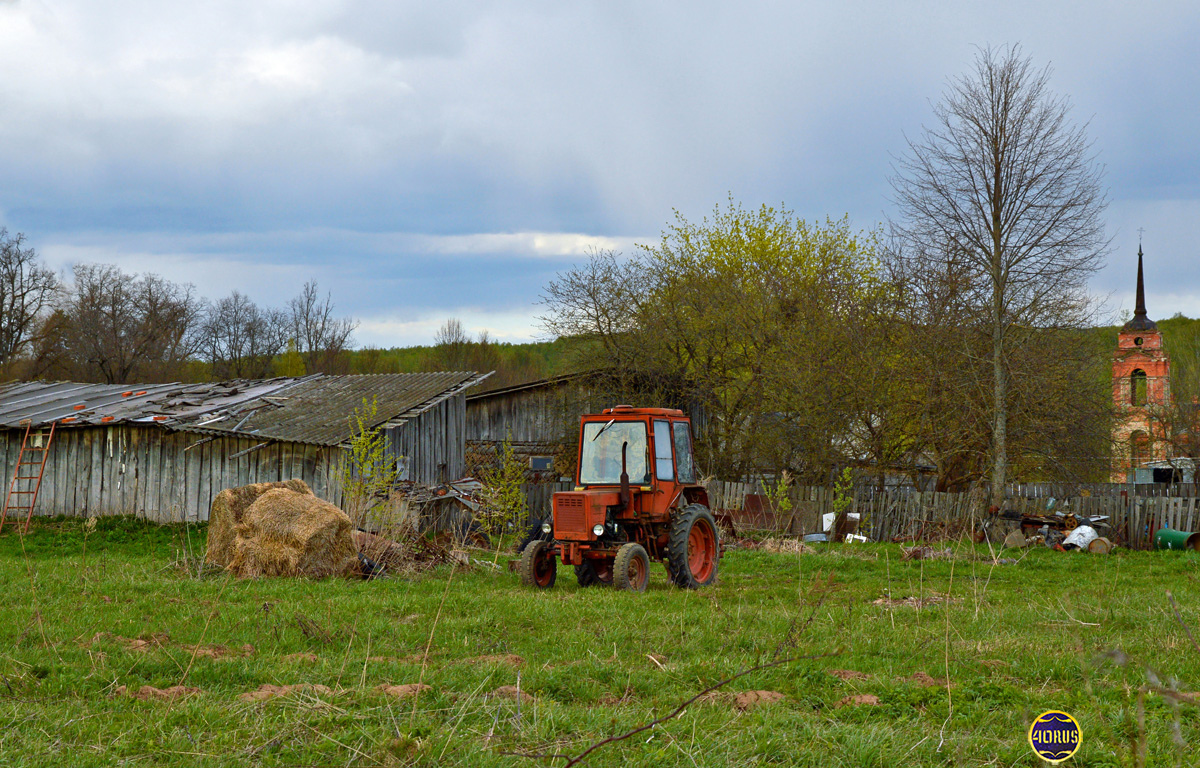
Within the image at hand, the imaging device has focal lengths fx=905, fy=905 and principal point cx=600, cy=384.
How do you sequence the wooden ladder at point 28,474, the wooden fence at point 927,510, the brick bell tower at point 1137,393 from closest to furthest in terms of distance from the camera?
the wooden fence at point 927,510
the wooden ladder at point 28,474
the brick bell tower at point 1137,393

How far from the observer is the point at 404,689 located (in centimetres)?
535

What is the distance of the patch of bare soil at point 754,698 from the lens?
5.34 metres

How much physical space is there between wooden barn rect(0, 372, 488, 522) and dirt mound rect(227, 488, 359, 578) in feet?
18.0

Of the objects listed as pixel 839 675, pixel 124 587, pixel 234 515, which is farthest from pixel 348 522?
pixel 839 675

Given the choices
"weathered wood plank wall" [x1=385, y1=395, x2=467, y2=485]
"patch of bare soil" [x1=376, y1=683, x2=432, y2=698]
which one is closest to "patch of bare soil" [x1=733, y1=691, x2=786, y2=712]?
"patch of bare soil" [x1=376, y1=683, x2=432, y2=698]

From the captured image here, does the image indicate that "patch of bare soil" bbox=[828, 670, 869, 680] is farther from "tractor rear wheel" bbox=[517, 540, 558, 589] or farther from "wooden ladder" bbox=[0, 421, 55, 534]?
"wooden ladder" bbox=[0, 421, 55, 534]

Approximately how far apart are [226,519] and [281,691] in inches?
306

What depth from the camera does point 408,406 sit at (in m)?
20.1

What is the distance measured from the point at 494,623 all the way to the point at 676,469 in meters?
4.44

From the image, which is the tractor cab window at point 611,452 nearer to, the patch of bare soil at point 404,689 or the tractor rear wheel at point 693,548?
the tractor rear wheel at point 693,548

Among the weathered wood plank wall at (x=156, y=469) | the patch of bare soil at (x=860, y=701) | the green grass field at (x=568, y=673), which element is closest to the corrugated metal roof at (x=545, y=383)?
the weathered wood plank wall at (x=156, y=469)

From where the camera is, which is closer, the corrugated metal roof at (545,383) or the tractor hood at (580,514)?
the tractor hood at (580,514)

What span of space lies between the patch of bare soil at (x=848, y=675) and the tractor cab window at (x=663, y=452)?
18.5 feet

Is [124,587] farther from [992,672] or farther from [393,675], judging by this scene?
[992,672]
